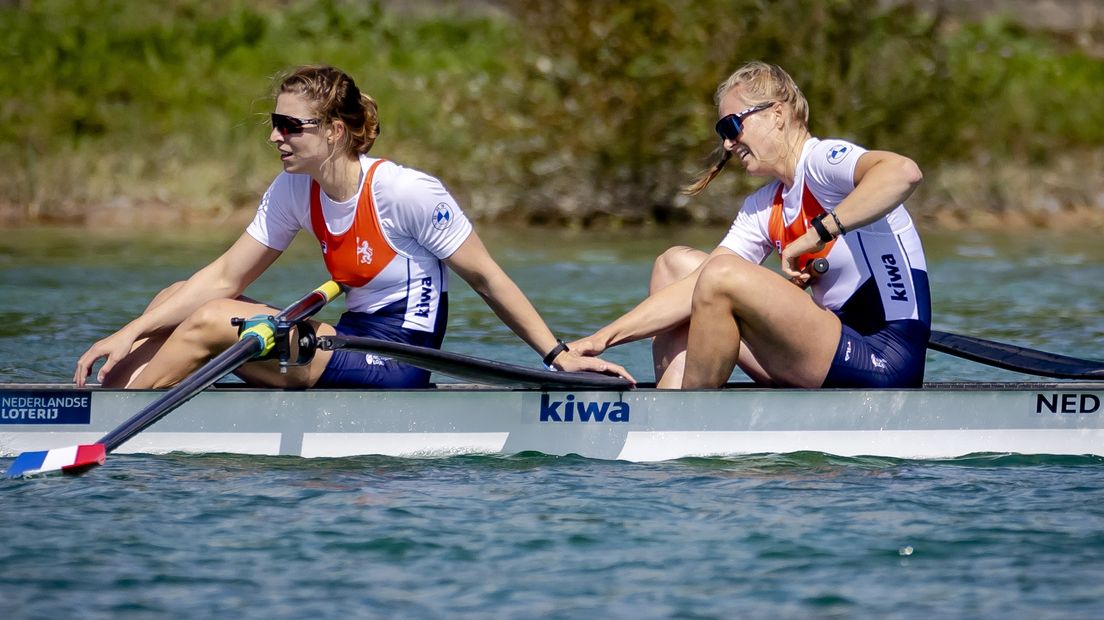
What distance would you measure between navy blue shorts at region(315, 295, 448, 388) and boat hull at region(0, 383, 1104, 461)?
13 centimetres

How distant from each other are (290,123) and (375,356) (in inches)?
36.9

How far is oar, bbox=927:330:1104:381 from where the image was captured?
5.82 m

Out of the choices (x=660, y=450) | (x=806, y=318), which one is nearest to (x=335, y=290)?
(x=660, y=450)

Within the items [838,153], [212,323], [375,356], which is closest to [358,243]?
[375,356]

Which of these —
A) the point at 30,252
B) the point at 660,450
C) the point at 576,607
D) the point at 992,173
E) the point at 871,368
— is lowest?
the point at 576,607

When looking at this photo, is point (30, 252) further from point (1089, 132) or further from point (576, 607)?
point (1089, 132)

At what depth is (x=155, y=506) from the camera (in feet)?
16.9

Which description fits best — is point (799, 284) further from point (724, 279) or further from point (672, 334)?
point (672, 334)

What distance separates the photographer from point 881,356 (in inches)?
216

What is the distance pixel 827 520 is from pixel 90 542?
236 centimetres

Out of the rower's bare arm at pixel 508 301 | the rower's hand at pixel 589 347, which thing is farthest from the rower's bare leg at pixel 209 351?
the rower's hand at pixel 589 347

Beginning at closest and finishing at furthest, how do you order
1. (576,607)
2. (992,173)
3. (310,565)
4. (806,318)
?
(576,607) < (310,565) < (806,318) < (992,173)

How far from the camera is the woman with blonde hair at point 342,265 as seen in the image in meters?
5.34

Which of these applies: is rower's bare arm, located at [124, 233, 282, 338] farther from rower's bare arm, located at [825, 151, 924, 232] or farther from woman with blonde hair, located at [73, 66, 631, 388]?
rower's bare arm, located at [825, 151, 924, 232]
